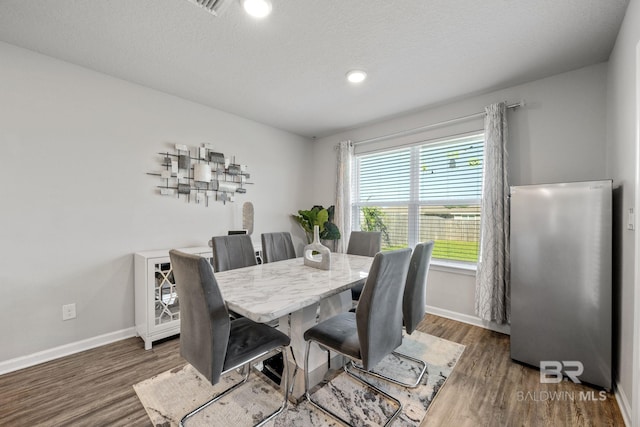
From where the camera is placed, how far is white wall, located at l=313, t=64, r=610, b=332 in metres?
2.33

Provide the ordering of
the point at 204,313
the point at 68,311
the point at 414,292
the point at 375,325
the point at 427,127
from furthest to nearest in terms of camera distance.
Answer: the point at 427,127
the point at 68,311
the point at 414,292
the point at 375,325
the point at 204,313

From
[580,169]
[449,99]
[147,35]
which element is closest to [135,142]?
[147,35]

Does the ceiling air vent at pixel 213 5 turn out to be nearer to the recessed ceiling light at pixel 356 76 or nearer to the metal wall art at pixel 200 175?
the recessed ceiling light at pixel 356 76

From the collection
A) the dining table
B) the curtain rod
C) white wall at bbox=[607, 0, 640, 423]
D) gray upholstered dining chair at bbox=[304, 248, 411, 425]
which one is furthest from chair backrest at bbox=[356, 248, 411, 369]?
the curtain rod

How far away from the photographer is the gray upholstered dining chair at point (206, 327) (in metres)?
1.24

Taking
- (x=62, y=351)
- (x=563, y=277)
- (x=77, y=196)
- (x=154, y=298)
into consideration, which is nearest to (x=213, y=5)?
(x=77, y=196)

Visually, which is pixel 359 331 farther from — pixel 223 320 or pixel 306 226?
pixel 306 226

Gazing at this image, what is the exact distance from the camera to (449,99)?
10.0ft

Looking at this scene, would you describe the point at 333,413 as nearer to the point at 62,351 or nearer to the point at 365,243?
the point at 365,243

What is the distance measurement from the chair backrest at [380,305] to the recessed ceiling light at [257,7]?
167 cm

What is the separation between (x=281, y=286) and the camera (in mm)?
1660

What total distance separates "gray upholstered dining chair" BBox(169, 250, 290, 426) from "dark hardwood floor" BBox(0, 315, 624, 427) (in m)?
0.69

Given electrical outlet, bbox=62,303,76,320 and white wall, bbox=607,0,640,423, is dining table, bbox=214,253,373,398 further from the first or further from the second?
white wall, bbox=607,0,640,423

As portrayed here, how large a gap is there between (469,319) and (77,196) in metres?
4.12
